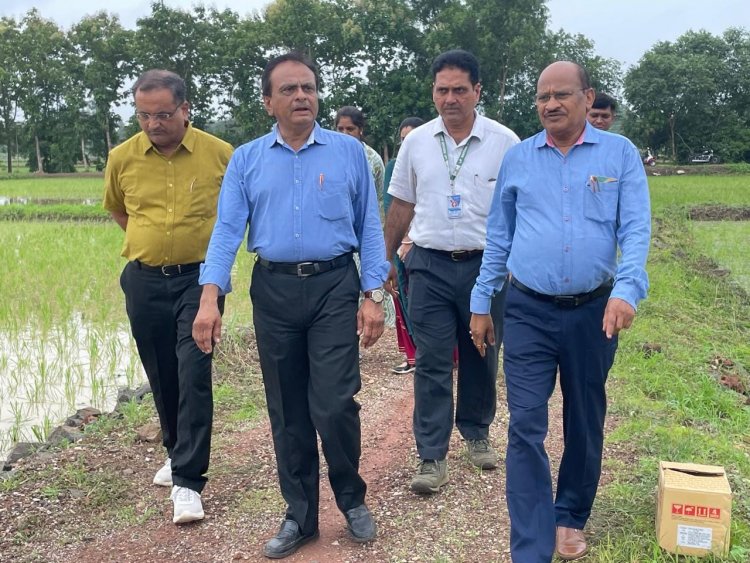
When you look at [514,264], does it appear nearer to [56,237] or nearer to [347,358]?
[347,358]

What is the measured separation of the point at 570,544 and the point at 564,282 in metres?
1.00

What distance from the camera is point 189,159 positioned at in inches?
141

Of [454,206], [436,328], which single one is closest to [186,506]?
[436,328]

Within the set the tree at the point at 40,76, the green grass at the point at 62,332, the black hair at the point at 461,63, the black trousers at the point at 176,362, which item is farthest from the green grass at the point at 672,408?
the tree at the point at 40,76

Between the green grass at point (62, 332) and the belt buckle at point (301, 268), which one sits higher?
the belt buckle at point (301, 268)

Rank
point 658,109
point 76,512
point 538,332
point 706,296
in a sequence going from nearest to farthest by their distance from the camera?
point 538,332 < point 76,512 < point 706,296 < point 658,109

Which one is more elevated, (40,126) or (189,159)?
(40,126)

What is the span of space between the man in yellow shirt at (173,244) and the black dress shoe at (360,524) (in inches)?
27.3

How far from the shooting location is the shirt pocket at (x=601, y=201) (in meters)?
2.78

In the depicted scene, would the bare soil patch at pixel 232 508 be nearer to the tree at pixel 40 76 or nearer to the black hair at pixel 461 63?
the black hair at pixel 461 63

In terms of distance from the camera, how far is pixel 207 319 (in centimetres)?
300

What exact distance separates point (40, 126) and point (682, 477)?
152 ft

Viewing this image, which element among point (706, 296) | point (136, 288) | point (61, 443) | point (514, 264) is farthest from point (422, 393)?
point (706, 296)

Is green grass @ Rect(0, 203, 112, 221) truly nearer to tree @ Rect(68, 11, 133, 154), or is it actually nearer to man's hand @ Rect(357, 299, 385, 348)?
man's hand @ Rect(357, 299, 385, 348)
